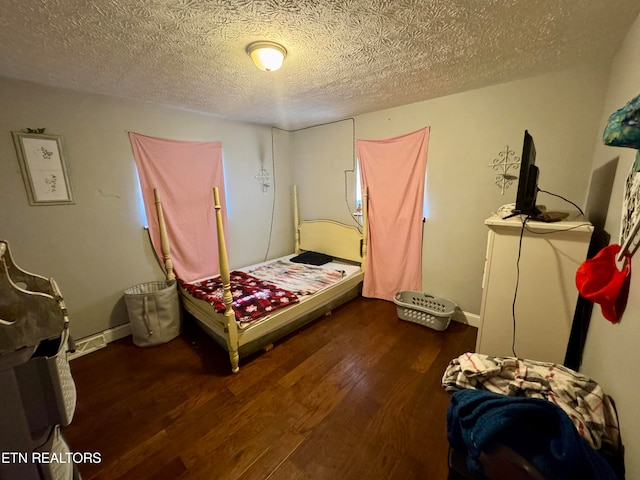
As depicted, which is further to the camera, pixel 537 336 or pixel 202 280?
pixel 202 280

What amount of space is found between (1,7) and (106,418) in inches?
87.5

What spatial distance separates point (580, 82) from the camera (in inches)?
73.3

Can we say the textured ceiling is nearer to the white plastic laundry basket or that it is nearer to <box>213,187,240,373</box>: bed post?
<box>213,187,240,373</box>: bed post

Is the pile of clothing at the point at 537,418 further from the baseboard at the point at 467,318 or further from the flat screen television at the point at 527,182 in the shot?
the baseboard at the point at 467,318

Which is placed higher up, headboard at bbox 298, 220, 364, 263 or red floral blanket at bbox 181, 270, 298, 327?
headboard at bbox 298, 220, 364, 263

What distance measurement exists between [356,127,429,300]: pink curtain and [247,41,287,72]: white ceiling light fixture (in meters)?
1.59

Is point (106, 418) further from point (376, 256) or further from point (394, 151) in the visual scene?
point (394, 151)

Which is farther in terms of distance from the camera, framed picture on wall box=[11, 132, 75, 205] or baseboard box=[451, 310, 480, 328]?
baseboard box=[451, 310, 480, 328]

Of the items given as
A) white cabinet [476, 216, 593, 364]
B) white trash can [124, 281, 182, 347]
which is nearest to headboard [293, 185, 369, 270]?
white cabinet [476, 216, 593, 364]

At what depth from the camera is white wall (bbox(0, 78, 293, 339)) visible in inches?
75.1

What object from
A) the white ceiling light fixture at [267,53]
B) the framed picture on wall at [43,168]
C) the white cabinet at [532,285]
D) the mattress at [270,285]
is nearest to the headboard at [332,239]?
the mattress at [270,285]

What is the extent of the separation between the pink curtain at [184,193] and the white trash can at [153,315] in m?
0.39

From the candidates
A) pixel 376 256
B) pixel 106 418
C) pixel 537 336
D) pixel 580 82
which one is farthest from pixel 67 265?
pixel 580 82

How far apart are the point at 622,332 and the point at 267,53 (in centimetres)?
213
